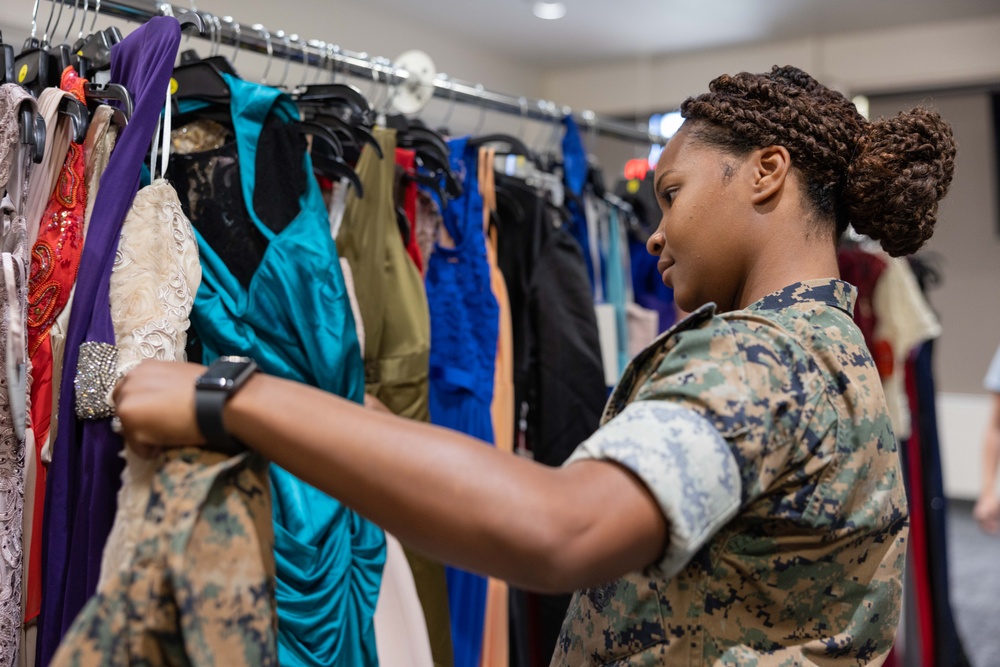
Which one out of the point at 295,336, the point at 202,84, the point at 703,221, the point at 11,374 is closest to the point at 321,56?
the point at 202,84

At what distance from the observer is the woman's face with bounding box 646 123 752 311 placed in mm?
1000

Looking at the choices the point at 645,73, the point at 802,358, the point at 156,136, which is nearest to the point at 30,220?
the point at 156,136

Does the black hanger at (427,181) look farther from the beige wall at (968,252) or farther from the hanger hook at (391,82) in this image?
the beige wall at (968,252)

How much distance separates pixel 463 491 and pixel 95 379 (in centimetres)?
64

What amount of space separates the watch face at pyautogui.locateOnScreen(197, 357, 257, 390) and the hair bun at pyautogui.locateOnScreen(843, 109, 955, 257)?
0.70 meters

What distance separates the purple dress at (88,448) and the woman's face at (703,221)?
0.70 meters

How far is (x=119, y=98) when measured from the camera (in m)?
1.27

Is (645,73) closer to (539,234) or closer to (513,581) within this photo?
(539,234)

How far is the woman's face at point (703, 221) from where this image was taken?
1.00m

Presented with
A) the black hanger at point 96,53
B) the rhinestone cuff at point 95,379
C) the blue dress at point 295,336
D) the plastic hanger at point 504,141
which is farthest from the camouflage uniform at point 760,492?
the plastic hanger at point 504,141

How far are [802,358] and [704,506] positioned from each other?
199 millimetres

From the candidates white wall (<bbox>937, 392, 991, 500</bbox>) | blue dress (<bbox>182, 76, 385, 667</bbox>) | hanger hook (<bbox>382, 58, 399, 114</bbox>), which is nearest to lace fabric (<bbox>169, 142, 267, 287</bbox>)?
blue dress (<bbox>182, 76, 385, 667</bbox>)

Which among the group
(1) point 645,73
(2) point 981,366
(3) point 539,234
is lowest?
(3) point 539,234

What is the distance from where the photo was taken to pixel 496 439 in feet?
6.48
